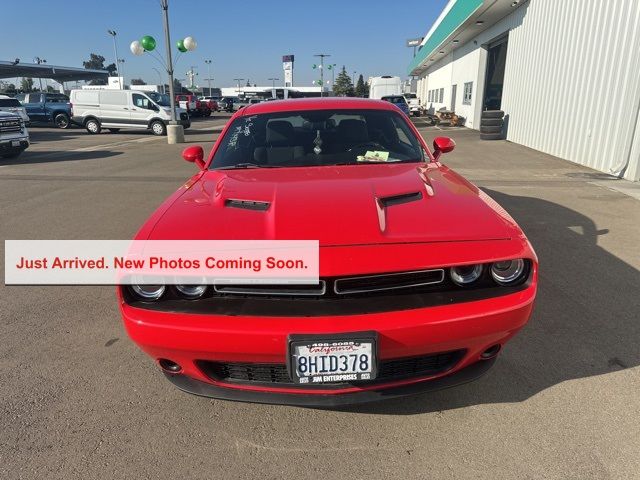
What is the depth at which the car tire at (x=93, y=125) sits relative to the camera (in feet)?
72.3

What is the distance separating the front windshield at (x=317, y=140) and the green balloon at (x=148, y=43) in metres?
21.5

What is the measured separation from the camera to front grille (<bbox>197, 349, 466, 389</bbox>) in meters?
2.08

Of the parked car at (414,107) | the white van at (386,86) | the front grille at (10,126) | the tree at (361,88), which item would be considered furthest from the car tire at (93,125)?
the tree at (361,88)

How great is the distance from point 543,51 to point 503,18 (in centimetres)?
536

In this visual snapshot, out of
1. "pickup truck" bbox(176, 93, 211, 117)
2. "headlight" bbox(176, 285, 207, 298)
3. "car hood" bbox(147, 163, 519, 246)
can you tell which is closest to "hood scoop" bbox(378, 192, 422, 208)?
"car hood" bbox(147, 163, 519, 246)

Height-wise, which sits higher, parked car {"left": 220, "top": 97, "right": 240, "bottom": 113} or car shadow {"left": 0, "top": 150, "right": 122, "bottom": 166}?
parked car {"left": 220, "top": 97, "right": 240, "bottom": 113}

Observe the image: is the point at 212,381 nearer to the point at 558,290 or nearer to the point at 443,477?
the point at 443,477

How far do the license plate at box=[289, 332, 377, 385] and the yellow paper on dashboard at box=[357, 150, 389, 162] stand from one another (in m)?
1.76

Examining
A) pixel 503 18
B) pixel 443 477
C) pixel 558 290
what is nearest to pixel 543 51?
pixel 503 18

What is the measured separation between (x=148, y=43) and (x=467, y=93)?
16405 millimetres

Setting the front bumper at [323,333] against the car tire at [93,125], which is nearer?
the front bumper at [323,333]

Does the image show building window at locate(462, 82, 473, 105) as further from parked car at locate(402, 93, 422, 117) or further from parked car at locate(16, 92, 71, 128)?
parked car at locate(16, 92, 71, 128)

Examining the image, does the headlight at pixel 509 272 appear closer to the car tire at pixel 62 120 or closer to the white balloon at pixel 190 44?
the white balloon at pixel 190 44

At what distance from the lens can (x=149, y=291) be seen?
2104 millimetres
